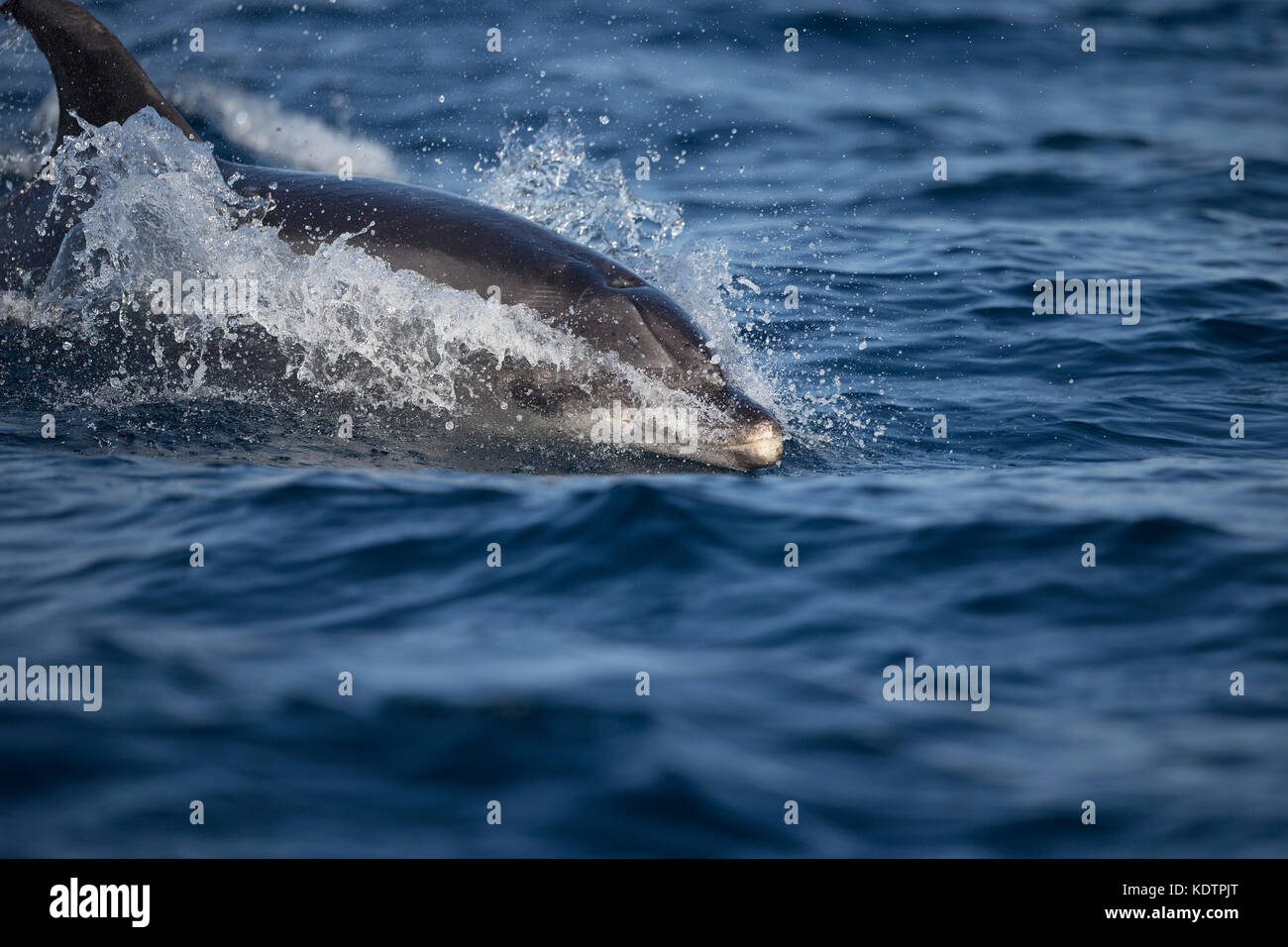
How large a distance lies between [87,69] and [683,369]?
216 inches

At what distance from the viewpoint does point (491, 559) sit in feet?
21.8

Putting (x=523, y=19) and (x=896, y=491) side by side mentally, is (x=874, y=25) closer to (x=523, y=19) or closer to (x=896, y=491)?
(x=523, y=19)

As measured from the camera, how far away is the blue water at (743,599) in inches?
175

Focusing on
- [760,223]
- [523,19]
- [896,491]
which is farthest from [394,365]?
[523,19]

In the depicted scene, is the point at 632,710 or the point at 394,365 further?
the point at 394,365

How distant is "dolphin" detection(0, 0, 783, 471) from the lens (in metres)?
8.38

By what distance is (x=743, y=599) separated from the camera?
625cm

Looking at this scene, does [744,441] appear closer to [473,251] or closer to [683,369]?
[683,369]

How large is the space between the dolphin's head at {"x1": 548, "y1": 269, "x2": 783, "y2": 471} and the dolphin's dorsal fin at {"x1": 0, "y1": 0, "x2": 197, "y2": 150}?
3.87 meters

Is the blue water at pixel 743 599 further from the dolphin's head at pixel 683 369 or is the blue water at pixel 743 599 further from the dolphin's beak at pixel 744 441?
the dolphin's head at pixel 683 369

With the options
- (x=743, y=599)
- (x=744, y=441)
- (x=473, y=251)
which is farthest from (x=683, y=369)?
(x=743, y=599)

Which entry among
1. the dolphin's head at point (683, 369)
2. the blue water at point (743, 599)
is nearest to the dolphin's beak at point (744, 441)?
the dolphin's head at point (683, 369)

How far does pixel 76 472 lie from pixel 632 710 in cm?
429
